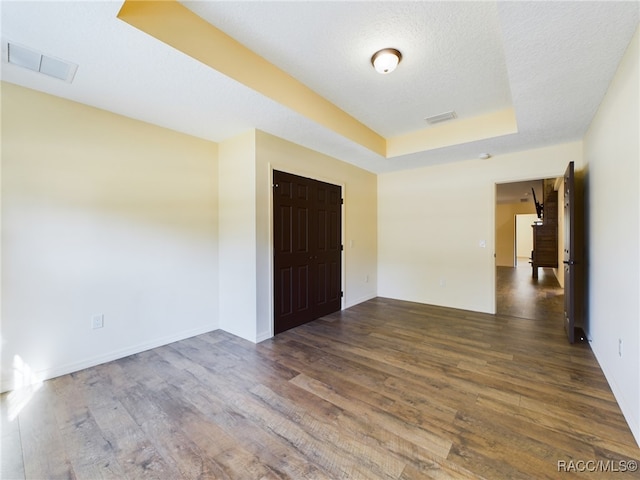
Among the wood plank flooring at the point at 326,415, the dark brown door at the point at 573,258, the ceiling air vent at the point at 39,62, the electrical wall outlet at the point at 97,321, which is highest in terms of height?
the ceiling air vent at the point at 39,62

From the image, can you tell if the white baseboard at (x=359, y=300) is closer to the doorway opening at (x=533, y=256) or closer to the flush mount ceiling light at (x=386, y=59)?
the doorway opening at (x=533, y=256)

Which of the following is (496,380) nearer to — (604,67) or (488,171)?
(604,67)

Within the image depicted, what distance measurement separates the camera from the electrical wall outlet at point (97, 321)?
2.58 meters

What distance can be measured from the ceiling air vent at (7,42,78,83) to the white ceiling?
0.07 metres

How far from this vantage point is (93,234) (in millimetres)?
2568

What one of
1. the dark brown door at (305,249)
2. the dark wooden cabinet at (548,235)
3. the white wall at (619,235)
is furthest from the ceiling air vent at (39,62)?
the dark wooden cabinet at (548,235)

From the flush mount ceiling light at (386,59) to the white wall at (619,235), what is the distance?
Result: 1422mm

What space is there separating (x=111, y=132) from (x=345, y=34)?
238 centimetres

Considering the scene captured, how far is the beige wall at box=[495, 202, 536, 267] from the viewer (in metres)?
10.7

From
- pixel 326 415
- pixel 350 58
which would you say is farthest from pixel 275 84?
pixel 326 415

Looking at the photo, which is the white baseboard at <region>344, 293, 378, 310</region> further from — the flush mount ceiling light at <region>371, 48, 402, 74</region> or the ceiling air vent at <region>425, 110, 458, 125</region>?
the flush mount ceiling light at <region>371, 48, 402, 74</region>

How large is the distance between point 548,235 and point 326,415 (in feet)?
28.5

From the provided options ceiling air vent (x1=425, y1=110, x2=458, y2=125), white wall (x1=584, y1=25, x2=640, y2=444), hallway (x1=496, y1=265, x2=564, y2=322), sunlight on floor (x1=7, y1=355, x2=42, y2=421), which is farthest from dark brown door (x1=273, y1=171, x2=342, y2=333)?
white wall (x1=584, y1=25, x2=640, y2=444)

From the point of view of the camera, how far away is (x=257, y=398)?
2.07 meters
